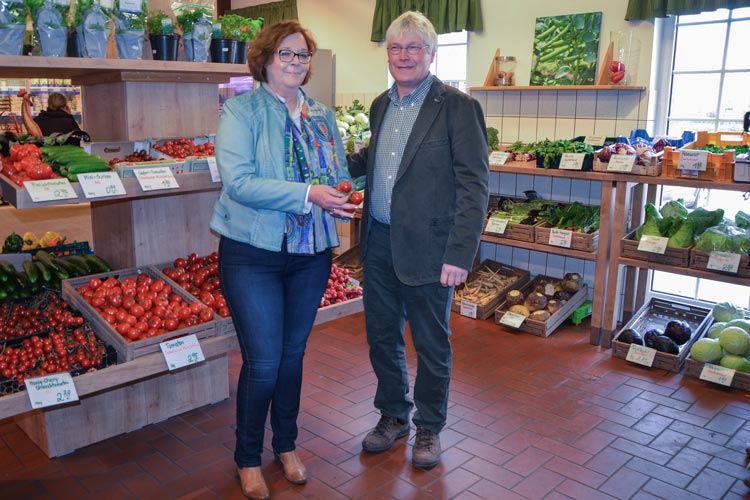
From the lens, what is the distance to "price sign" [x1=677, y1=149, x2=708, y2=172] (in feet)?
12.2

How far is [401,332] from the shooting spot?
2.92 meters

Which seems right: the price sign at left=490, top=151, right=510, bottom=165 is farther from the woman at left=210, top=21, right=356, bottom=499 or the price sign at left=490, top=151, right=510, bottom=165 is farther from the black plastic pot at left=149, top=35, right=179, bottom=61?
the black plastic pot at left=149, top=35, right=179, bottom=61

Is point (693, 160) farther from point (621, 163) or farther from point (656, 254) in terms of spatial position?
point (656, 254)

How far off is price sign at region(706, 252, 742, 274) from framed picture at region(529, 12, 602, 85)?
1766mm

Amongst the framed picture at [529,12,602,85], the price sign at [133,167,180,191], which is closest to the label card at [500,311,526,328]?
the framed picture at [529,12,602,85]

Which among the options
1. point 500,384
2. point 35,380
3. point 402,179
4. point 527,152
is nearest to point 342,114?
point 527,152

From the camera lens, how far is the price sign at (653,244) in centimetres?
396

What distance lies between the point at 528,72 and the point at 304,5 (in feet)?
10.5

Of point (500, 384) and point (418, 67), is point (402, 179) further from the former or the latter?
point (500, 384)

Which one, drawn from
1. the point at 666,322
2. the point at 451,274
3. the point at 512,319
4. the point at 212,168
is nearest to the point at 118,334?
the point at 212,168

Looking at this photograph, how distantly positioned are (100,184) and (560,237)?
10.00 feet

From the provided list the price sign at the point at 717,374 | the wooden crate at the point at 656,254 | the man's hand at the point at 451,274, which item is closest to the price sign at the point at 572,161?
the wooden crate at the point at 656,254

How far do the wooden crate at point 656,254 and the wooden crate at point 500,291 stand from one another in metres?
0.95

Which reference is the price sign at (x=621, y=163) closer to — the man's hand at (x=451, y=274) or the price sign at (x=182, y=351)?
the man's hand at (x=451, y=274)
